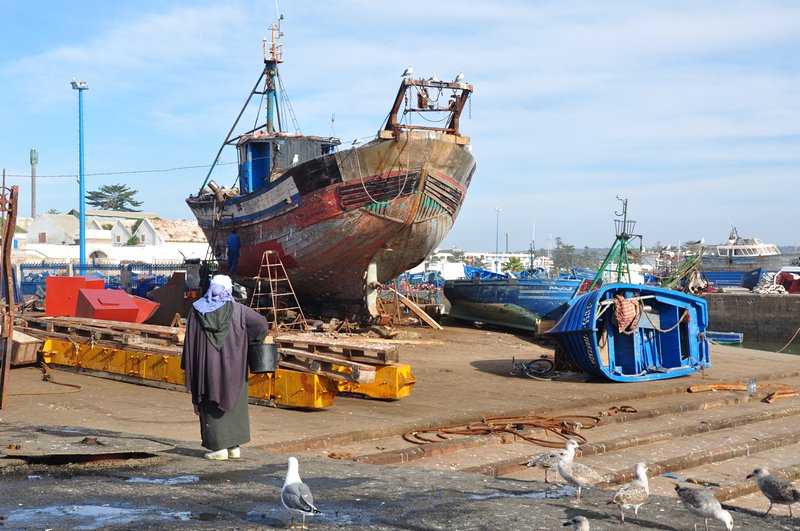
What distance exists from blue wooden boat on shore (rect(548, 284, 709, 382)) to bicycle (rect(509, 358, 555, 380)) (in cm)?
49

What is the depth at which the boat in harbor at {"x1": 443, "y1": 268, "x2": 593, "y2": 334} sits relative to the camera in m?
21.9

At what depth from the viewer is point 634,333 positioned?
46.8 feet

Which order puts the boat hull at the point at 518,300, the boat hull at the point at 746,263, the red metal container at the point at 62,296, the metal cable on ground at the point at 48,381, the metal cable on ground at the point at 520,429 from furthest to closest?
the boat hull at the point at 746,263
the boat hull at the point at 518,300
the red metal container at the point at 62,296
the metal cable on ground at the point at 48,381
the metal cable on ground at the point at 520,429

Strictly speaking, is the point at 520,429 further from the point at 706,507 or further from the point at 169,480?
the point at 169,480

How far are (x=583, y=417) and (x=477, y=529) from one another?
5932 millimetres

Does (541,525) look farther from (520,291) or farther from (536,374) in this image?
(520,291)

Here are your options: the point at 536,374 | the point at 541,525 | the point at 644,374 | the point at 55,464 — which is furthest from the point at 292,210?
the point at 541,525

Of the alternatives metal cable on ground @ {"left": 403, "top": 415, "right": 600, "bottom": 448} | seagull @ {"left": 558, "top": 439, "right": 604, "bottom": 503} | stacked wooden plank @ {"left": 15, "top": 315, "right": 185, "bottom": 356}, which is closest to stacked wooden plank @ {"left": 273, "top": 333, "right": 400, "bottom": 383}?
metal cable on ground @ {"left": 403, "top": 415, "right": 600, "bottom": 448}

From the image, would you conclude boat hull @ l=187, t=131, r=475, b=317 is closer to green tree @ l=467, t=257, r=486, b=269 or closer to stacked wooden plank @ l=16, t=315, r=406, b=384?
stacked wooden plank @ l=16, t=315, r=406, b=384

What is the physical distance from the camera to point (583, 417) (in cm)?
1033

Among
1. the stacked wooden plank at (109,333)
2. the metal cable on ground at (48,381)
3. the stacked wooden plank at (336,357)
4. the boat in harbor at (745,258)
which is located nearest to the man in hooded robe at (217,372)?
the stacked wooden plank at (336,357)

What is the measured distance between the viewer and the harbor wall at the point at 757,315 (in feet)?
114

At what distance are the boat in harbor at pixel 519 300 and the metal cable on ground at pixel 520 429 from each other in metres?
11.2

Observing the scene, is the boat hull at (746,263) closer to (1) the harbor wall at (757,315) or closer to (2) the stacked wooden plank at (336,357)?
(1) the harbor wall at (757,315)
